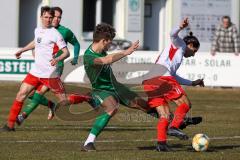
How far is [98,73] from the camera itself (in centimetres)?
1340

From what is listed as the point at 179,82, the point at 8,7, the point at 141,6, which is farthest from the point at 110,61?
the point at 141,6

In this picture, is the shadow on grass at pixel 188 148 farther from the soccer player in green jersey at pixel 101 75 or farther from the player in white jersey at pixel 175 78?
the soccer player in green jersey at pixel 101 75

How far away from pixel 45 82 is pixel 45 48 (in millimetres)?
575

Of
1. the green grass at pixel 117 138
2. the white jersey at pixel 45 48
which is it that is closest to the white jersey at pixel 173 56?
the green grass at pixel 117 138

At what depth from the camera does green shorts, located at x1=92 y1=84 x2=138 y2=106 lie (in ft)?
44.1

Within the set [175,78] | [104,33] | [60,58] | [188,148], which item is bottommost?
[188,148]

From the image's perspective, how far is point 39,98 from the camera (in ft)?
54.2

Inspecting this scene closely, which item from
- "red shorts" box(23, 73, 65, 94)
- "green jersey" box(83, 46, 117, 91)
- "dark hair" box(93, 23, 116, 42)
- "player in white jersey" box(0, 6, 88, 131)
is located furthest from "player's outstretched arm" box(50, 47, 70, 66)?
"dark hair" box(93, 23, 116, 42)

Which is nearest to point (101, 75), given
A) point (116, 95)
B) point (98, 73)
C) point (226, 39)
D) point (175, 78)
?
point (98, 73)

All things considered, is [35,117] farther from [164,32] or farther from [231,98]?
[164,32]

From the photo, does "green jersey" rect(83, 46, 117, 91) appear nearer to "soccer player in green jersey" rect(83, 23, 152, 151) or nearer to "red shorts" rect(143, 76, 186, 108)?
"soccer player in green jersey" rect(83, 23, 152, 151)

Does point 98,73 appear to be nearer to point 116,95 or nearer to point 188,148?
point 116,95

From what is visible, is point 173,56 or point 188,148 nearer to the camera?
point 188,148

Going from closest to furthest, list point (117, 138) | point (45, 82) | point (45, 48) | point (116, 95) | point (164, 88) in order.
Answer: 1. point (116, 95)
2. point (164, 88)
3. point (117, 138)
4. point (45, 48)
5. point (45, 82)
